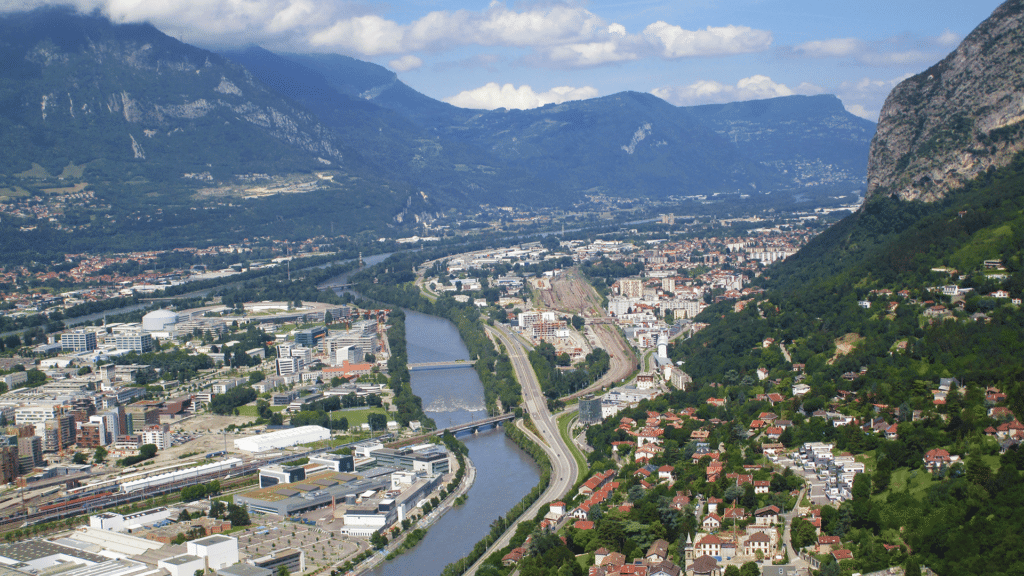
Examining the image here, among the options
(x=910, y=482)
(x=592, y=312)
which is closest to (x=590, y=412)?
(x=910, y=482)

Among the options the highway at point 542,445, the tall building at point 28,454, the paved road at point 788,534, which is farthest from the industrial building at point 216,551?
the paved road at point 788,534

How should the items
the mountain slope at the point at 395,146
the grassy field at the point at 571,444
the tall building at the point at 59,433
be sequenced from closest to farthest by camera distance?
the grassy field at the point at 571,444 → the tall building at the point at 59,433 → the mountain slope at the point at 395,146

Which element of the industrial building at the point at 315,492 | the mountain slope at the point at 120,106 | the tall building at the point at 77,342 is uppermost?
the mountain slope at the point at 120,106

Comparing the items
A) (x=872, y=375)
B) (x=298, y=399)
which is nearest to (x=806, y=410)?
(x=872, y=375)

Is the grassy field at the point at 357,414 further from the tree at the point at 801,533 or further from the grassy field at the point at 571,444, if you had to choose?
the tree at the point at 801,533

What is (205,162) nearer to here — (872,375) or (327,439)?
(327,439)

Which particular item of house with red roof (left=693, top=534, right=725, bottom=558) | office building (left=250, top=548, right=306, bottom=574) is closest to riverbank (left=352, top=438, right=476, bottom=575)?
office building (left=250, top=548, right=306, bottom=574)

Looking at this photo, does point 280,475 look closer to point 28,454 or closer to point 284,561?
point 284,561

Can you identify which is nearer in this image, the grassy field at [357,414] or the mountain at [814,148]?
the grassy field at [357,414]
